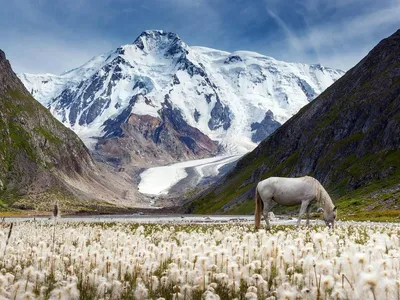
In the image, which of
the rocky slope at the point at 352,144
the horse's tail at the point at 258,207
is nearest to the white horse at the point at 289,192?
the horse's tail at the point at 258,207

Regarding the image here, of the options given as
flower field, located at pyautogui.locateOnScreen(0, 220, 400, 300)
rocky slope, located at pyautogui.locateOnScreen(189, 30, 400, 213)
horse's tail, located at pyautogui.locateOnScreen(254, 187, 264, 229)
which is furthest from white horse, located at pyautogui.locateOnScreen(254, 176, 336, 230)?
rocky slope, located at pyautogui.locateOnScreen(189, 30, 400, 213)

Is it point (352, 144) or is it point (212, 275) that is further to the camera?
point (352, 144)

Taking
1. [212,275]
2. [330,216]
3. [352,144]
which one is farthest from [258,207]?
[352,144]

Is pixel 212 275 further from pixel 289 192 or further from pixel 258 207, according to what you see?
pixel 289 192

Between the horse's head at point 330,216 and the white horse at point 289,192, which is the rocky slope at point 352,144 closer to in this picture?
the horse's head at point 330,216

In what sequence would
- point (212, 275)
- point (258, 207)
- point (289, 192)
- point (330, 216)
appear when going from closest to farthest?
point (212, 275) → point (258, 207) → point (289, 192) → point (330, 216)

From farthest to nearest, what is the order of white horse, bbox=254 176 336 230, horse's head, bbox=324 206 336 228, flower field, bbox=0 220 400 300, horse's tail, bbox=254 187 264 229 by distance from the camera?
1. horse's head, bbox=324 206 336 228
2. white horse, bbox=254 176 336 230
3. horse's tail, bbox=254 187 264 229
4. flower field, bbox=0 220 400 300

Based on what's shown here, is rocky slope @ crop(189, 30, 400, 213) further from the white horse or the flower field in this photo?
the flower field

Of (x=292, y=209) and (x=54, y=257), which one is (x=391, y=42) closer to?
(x=292, y=209)

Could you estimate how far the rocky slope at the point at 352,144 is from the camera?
10706cm

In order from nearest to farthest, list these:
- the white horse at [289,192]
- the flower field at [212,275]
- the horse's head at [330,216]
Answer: the flower field at [212,275] → the white horse at [289,192] → the horse's head at [330,216]

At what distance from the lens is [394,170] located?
4141 inches

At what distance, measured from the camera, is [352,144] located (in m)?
136

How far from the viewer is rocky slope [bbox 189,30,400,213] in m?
107
